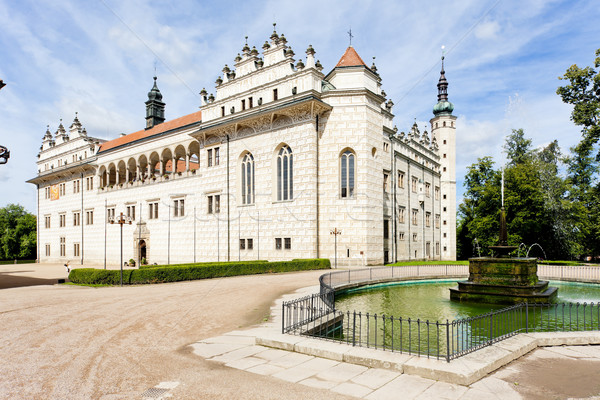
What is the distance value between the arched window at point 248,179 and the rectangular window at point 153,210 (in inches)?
627

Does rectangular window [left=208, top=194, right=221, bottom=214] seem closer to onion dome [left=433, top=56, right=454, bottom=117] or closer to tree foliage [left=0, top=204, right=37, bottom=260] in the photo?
onion dome [left=433, top=56, right=454, bottom=117]

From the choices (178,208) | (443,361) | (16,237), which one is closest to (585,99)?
(443,361)

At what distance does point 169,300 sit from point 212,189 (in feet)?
89.3

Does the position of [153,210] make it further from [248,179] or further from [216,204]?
[248,179]

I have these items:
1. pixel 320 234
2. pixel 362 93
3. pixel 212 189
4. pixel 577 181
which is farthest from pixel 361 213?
pixel 577 181

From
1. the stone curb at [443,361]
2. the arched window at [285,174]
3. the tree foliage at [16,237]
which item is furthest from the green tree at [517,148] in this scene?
the tree foliage at [16,237]

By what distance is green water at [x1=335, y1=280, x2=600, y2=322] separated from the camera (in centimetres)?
1388

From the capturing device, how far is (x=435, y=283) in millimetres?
23047

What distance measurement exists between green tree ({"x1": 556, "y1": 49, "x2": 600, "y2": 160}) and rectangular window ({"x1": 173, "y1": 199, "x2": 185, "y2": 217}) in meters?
40.3

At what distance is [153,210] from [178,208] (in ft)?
17.0

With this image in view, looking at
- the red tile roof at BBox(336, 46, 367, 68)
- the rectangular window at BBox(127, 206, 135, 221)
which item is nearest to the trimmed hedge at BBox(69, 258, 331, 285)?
the red tile roof at BBox(336, 46, 367, 68)

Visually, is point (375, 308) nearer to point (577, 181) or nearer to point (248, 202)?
point (248, 202)

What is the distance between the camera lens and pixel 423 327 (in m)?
11.5

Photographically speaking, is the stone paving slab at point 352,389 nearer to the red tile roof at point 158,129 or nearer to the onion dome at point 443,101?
the red tile roof at point 158,129
